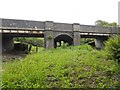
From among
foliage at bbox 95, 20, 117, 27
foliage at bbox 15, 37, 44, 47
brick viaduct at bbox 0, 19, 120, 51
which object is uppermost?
foliage at bbox 95, 20, 117, 27

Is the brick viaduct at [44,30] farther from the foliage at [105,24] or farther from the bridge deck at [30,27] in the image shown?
the foliage at [105,24]

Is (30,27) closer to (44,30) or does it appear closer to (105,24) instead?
(44,30)

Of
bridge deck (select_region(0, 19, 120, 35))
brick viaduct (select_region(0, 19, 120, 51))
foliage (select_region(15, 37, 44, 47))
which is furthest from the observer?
foliage (select_region(15, 37, 44, 47))

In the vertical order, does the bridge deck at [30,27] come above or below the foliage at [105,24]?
below

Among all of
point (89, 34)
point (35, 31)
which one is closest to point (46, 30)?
point (35, 31)

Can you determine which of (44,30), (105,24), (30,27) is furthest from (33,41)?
(105,24)

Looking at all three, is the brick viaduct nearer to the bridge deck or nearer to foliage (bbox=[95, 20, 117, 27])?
the bridge deck

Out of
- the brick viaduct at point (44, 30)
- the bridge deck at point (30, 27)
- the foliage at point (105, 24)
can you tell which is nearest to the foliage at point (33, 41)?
the brick viaduct at point (44, 30)

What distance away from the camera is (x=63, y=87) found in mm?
8539

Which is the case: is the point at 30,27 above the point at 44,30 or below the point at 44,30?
above

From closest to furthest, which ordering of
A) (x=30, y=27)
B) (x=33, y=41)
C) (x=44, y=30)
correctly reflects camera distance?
(x=30, y=27) < (x=44, y=30) < (x=33, y=41)

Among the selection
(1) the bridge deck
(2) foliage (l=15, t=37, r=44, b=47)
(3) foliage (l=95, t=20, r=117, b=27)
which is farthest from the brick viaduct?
(3) foliage (l=95, t=20, r=117, b=27)

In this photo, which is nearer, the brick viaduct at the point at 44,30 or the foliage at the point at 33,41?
the brick viaduct at the point at 44,30

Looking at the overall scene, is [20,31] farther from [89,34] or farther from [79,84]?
[79,84]
